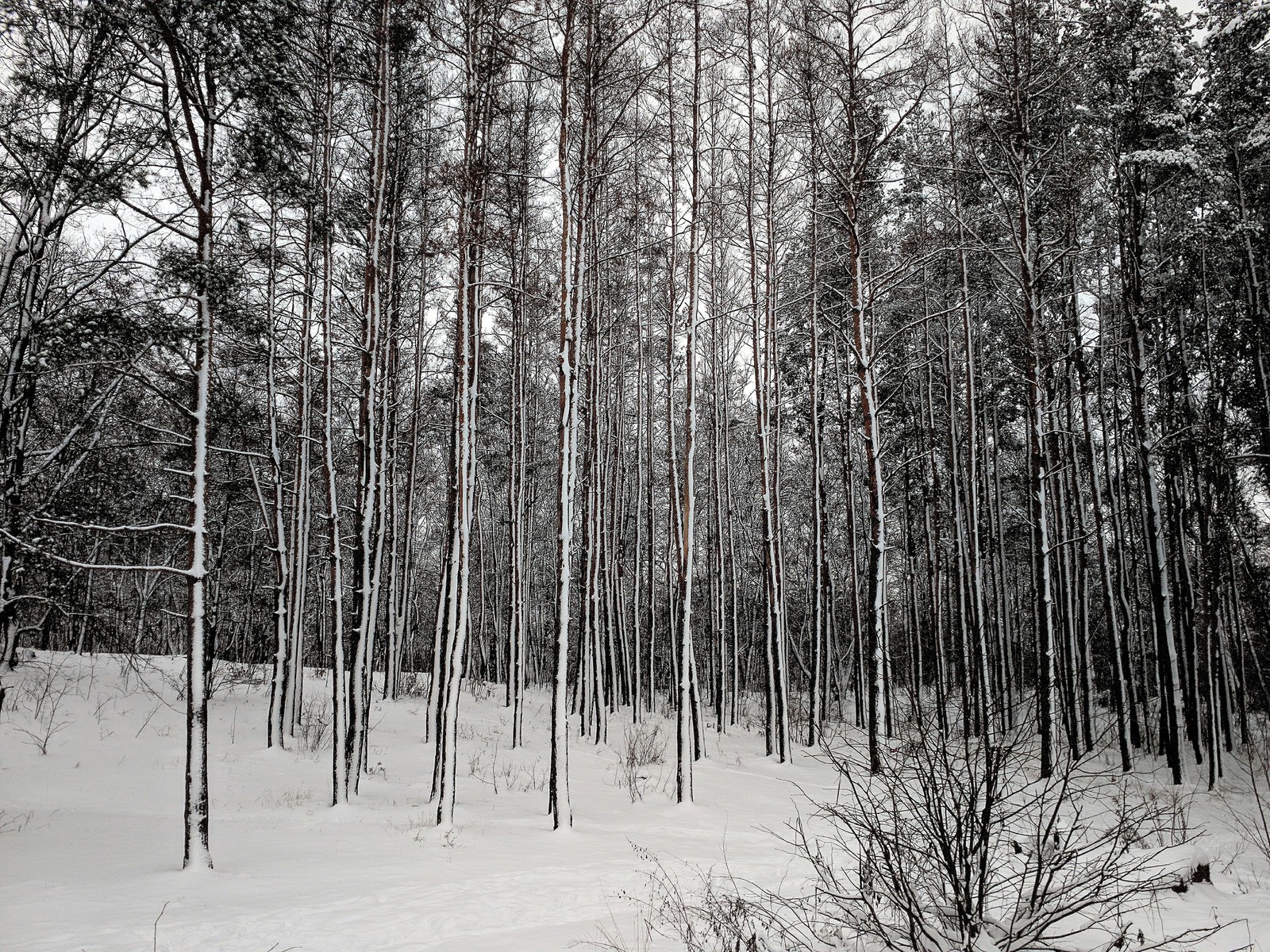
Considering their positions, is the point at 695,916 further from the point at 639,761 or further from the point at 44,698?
the point at 44,698

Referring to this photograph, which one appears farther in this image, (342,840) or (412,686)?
(412,686)

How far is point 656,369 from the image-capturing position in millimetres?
19391

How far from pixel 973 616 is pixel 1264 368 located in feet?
20.9

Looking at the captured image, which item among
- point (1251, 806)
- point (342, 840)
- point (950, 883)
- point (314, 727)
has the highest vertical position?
point (950, 883)

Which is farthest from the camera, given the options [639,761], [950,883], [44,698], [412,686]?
[412,686]

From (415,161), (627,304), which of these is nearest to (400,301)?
(415,161)

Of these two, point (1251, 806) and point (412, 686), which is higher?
point (412, 686)

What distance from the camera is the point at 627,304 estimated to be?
17.2m

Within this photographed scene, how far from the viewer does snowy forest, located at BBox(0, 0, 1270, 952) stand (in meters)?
5.60

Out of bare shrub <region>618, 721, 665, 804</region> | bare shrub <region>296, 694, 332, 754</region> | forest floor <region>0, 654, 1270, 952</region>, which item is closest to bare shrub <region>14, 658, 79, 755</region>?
forest floor <region>0, 654, 1270, 952</region>

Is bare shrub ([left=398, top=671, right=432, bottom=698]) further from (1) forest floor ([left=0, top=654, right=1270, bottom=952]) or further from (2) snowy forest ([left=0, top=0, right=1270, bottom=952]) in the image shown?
(1) forest floor ([left=0, top=654, right=1270, bottom=952])

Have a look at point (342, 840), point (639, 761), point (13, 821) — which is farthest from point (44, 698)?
point (639, 761)

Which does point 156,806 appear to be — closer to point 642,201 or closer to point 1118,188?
point 642,201

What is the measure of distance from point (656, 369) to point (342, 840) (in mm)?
14896
